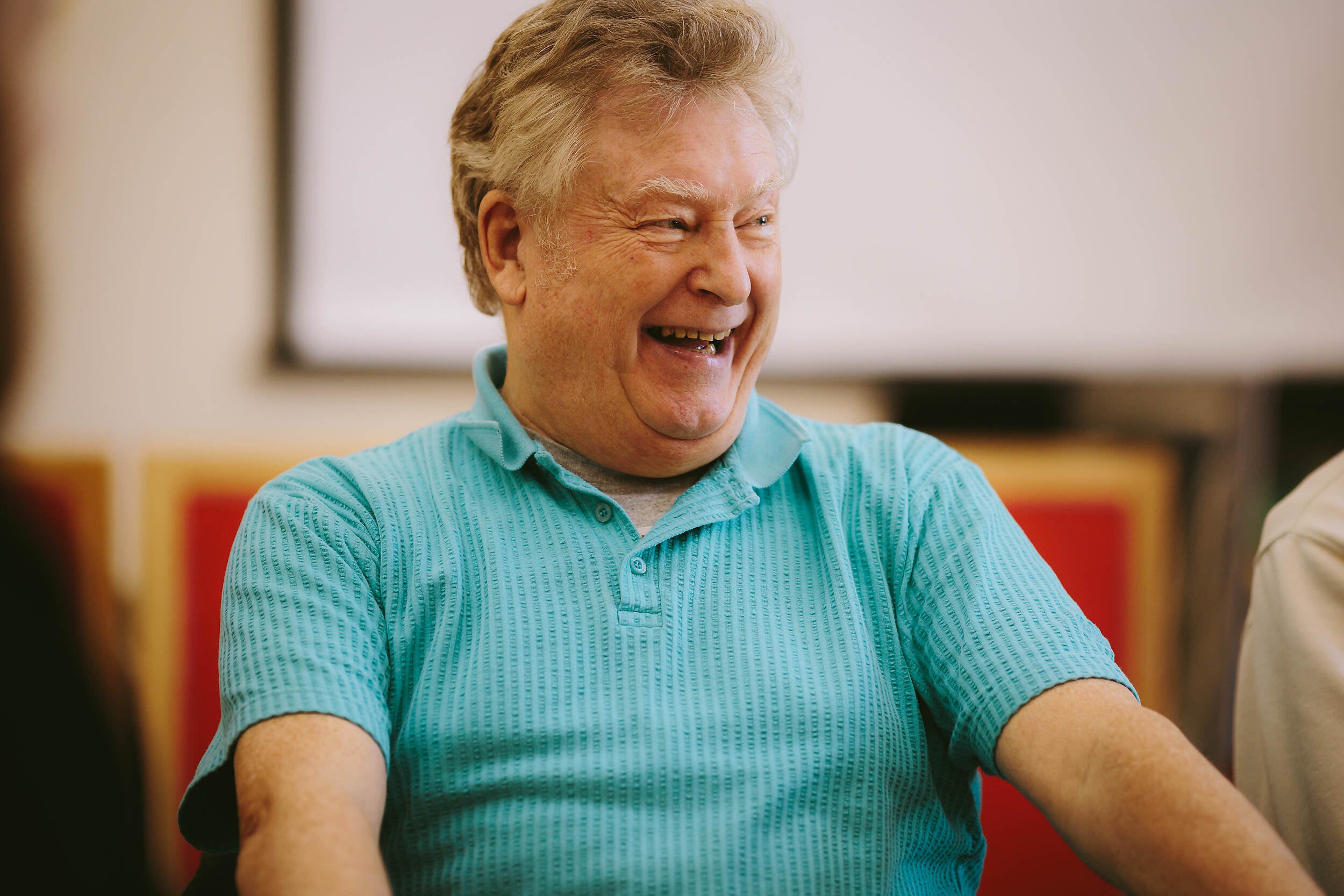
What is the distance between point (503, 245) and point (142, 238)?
0.92 metres

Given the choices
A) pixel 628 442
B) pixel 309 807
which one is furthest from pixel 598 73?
pixel 309 807

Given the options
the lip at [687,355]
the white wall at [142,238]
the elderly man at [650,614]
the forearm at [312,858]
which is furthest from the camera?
the white wall at [142,238]

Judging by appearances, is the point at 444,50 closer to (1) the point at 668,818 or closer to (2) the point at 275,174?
(2) the point at 275,174

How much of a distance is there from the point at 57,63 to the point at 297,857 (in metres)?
1.57

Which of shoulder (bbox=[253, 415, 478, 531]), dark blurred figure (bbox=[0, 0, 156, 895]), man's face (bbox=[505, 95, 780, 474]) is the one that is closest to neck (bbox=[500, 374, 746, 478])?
man's face (bbox=[505, 95, 780, 474])

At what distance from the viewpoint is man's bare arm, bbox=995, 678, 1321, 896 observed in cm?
79

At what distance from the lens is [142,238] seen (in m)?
1.73

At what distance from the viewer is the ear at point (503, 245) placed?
1.15m

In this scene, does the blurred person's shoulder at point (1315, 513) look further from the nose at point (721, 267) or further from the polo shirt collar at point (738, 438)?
the nose at point (721, 267)

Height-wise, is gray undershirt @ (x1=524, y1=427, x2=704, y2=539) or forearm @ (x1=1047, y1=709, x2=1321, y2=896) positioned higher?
gray undershirt @ (x1=524, y1=427, x2=704, y2=539)

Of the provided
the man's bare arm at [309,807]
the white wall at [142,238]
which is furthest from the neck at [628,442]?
the white wall at [142,238]

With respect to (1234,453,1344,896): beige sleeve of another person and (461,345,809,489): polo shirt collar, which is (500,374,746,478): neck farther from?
(1234,453,1344,896): beige sleeve of another person

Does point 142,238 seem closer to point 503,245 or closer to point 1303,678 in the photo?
point 503,245

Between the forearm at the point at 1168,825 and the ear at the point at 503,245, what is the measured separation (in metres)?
0.77
